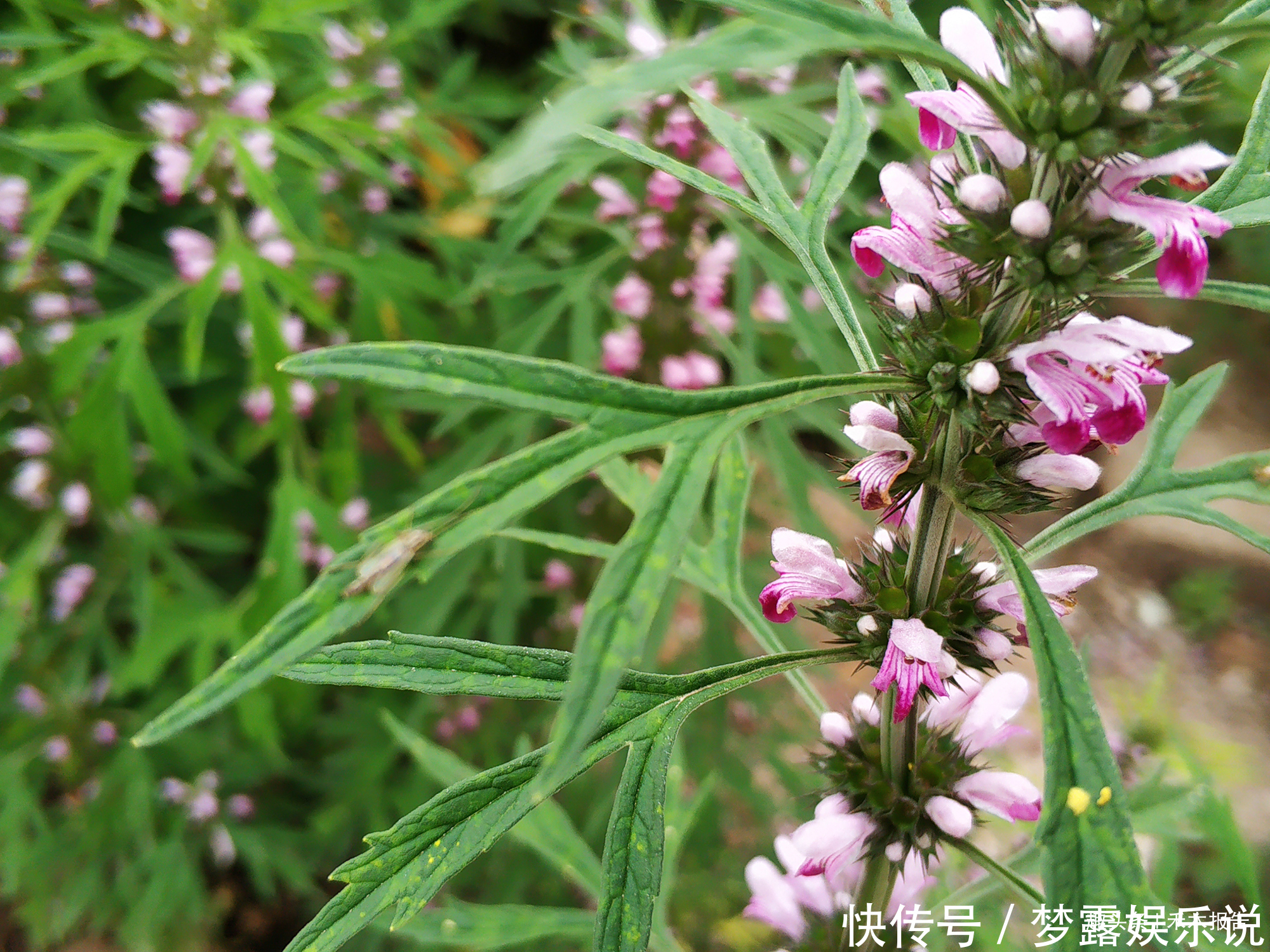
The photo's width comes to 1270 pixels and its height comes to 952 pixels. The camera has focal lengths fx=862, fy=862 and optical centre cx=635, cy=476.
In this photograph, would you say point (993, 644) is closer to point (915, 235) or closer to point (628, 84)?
point (915, 235)

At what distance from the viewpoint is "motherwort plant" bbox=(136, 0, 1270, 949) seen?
50 cm

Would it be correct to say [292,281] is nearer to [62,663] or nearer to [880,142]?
[62,663]

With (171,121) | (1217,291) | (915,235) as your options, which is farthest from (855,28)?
(171,121)

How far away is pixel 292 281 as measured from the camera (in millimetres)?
1726

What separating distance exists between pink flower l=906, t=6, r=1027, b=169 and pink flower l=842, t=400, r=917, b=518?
0.71ft

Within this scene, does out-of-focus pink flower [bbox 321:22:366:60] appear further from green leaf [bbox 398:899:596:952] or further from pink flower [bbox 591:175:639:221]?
green leaf [bbox 398:899:596:952]

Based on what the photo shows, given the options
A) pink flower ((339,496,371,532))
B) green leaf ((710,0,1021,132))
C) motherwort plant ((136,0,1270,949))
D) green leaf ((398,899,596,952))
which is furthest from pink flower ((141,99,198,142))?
green leaf ((710,0,1021,132))

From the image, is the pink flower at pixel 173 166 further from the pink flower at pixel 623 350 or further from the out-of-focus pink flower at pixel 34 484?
the pink flower at pixel 623 350

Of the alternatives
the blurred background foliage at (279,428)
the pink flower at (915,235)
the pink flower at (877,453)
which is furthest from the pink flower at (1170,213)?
the blurred background foliage at (279,428)

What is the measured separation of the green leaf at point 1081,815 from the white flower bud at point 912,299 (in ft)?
0.98

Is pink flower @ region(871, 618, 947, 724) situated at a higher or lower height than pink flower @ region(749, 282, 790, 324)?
higher

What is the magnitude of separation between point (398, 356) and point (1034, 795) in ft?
2.60

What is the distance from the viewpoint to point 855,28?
465 millimetres

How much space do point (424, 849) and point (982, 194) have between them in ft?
2.11
